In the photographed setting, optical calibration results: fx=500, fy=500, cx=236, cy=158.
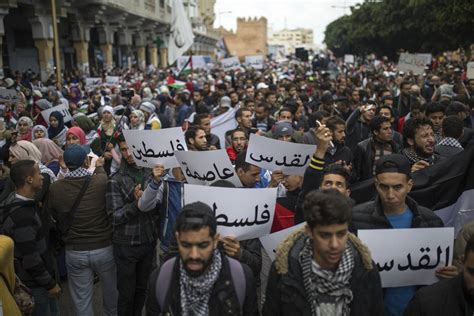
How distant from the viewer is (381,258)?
280 centimetres

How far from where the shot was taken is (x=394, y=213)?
310 centimetres

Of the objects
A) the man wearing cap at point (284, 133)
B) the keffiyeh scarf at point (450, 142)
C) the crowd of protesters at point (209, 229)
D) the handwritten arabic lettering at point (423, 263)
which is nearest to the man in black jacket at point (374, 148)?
the crowd of protesters at point (209, 229)

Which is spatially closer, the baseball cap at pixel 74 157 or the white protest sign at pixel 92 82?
the baseball cap at pixel 74 157

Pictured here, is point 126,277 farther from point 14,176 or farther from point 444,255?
point 444,255

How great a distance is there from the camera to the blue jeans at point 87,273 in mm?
3969

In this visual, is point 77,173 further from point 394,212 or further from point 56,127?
point 56,127

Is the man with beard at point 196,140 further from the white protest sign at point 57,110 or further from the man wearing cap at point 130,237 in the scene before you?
the white protest sign at point 57,110

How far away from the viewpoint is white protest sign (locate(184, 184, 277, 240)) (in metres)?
3.14

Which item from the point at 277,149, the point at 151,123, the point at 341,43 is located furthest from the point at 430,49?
the point at 341,43

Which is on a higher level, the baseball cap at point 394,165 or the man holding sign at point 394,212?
the baseball cap at point 394,165

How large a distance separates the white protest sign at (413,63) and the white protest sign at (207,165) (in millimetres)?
12590

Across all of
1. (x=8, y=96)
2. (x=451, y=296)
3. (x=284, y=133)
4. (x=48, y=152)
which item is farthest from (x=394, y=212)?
(x=8, y=96)

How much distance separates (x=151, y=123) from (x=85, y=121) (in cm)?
104

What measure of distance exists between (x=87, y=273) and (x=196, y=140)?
1.70 metres
